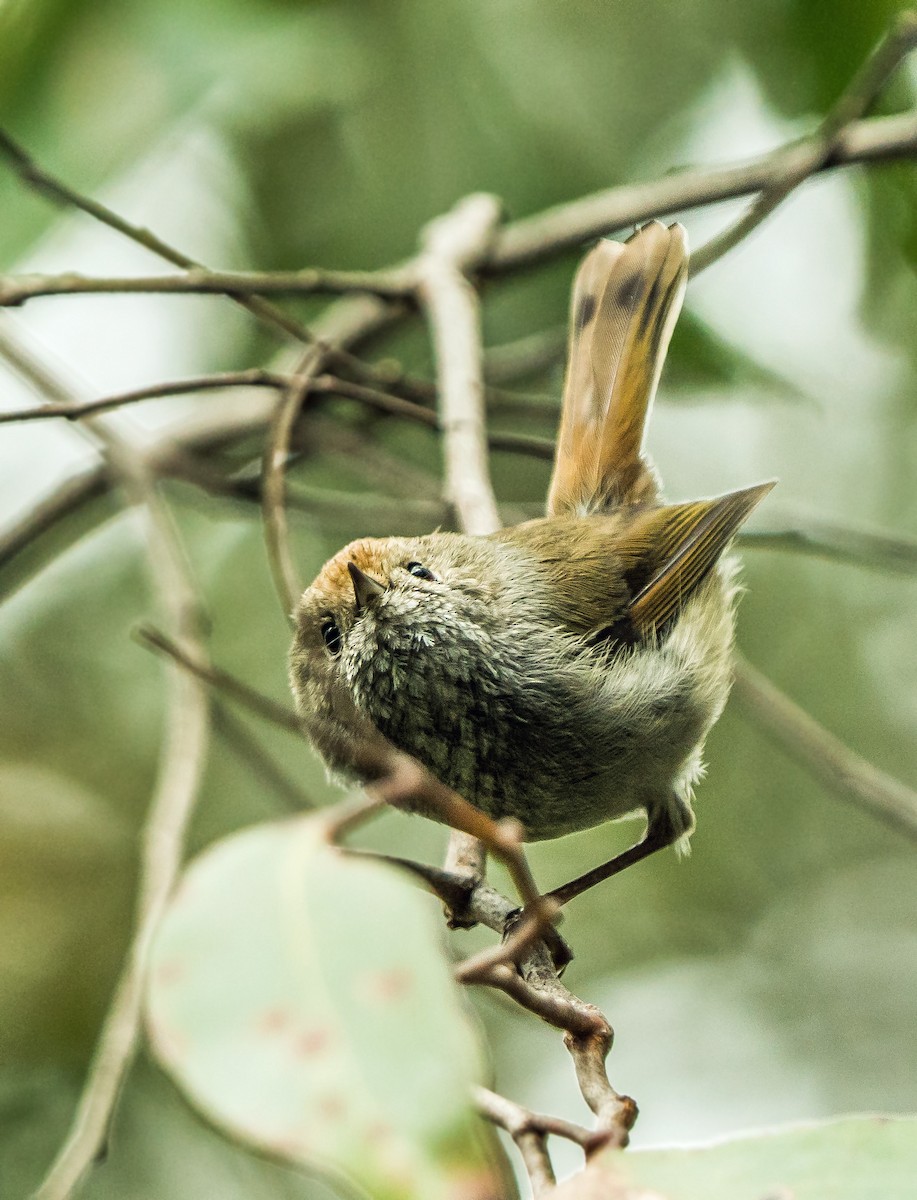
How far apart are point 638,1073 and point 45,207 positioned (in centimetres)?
432

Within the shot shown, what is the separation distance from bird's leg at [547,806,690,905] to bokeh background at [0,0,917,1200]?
101 centimetres

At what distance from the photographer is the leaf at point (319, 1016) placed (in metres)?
1.08

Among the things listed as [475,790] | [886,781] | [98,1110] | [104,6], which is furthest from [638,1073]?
[104,6]

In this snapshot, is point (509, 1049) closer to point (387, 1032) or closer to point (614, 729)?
point (614, 729)

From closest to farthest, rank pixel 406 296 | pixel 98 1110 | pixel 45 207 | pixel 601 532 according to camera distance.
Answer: pixel 98 1110 < pixel 601 532 < pixel 45 207 < pixel 406 296

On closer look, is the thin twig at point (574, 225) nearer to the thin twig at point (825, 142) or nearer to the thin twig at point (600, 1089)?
the thin twig at point (825, 142)

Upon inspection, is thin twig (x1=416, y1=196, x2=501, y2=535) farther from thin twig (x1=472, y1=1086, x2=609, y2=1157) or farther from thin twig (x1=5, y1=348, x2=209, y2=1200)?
thin twig (x1=472, y1=1086, x2=609, y2=1157)

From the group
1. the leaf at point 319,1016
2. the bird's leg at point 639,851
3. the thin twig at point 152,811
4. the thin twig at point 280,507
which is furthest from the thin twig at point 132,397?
the bird's leg at point 639,851

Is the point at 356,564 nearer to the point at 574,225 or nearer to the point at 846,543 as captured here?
the point at 846,543

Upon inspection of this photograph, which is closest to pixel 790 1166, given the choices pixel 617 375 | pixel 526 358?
pixel 617 375

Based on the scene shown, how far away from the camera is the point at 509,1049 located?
567cm

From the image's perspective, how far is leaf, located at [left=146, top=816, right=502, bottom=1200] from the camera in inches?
42.4

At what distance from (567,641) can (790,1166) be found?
1752 millimetres

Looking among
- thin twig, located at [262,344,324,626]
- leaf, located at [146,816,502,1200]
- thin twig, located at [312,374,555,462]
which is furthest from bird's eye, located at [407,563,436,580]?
leaf, located at [146,816,502,1200]
